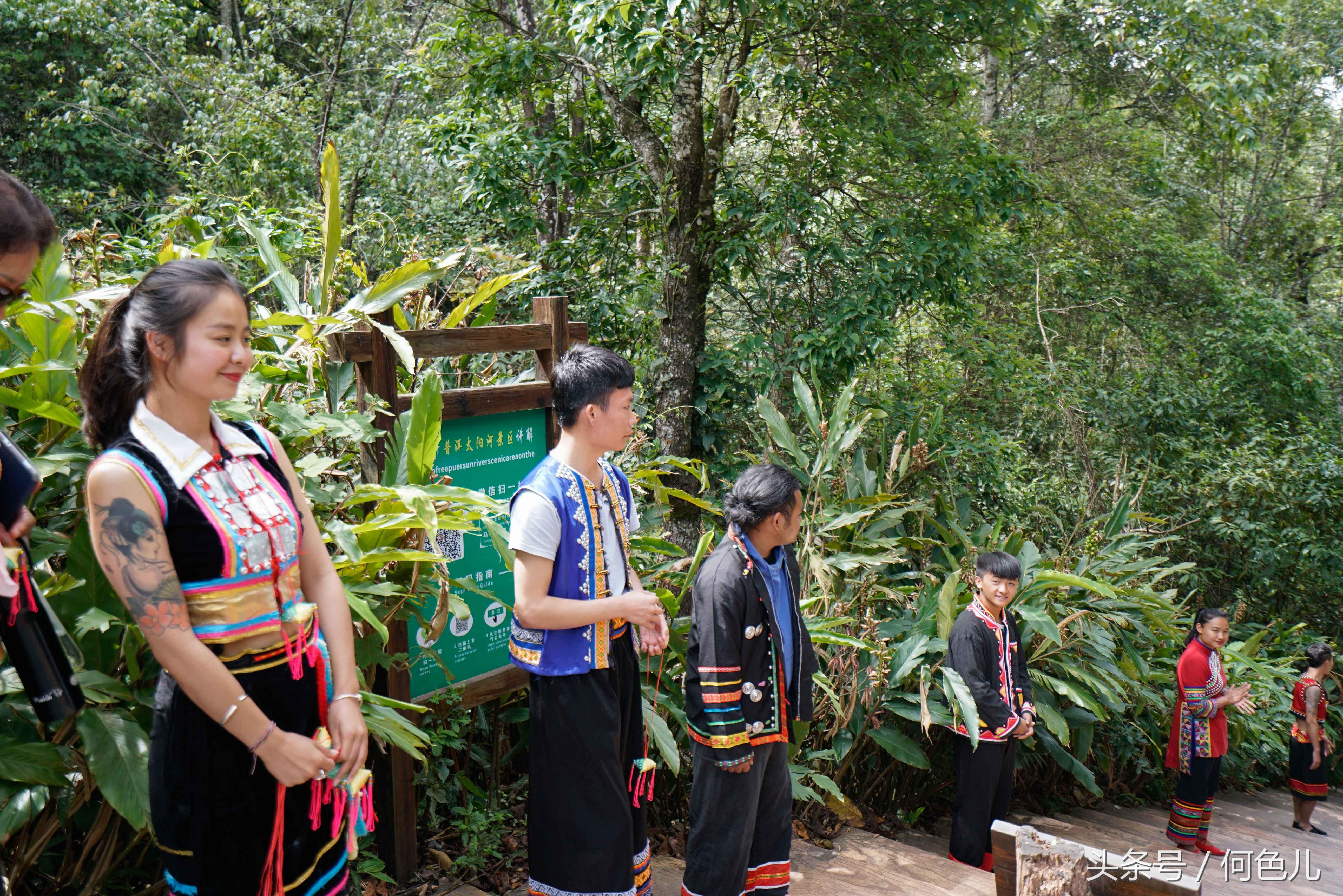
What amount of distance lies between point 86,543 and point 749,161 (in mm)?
7359

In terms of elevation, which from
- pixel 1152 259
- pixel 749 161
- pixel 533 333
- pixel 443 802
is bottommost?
pixel 443 802

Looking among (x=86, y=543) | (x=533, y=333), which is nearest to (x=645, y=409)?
(x=533, y=333)

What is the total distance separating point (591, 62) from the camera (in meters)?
7.43

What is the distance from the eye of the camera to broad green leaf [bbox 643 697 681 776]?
10.2 feet

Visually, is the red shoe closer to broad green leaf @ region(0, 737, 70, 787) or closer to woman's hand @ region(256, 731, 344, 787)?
woman's hand @ region(256, 731, 344, 787)

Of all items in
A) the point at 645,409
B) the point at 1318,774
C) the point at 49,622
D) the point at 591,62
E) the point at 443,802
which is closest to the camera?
the point at 49,622

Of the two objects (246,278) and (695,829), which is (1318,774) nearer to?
(695,829)

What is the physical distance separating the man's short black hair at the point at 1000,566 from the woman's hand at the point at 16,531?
3.38 m

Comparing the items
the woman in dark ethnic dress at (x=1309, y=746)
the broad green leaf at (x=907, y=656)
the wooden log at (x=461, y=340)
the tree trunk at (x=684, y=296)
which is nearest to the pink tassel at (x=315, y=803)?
the wooden log at (x=461, y=340)

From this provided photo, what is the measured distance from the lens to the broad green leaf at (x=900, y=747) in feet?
13.3

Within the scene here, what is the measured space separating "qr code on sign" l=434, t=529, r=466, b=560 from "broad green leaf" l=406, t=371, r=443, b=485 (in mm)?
253

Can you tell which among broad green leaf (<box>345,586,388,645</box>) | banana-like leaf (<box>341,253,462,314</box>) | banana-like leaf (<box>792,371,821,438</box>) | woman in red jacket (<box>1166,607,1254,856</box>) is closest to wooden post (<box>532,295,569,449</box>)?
banana-like leaf (<box>341,253,462,314</box>)

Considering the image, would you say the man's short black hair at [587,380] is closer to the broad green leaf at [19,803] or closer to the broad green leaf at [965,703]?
the broad green leaf at [19,803]

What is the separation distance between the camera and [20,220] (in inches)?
58.0
